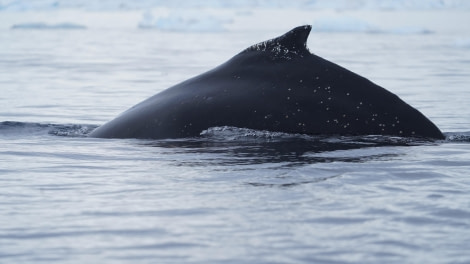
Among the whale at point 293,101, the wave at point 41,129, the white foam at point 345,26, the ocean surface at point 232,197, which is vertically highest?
the white foam at point 345,26

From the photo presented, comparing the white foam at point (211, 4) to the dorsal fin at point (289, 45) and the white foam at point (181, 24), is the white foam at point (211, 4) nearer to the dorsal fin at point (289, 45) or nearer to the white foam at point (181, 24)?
the white foam at point (181, 24)

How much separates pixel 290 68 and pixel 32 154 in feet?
8.26

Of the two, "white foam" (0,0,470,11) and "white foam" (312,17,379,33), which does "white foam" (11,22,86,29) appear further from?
"white foam" (312,17,379,33)

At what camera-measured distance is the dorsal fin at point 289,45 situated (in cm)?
820

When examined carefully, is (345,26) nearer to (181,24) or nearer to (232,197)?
(181,24)

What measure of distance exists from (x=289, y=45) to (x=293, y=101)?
0.53 meters

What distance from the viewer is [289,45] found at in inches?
326

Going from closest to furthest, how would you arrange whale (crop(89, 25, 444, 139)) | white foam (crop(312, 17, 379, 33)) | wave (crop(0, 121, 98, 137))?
whale (crop(89, 25, 444, 139))
wave (crop(0, 121, 98, 137))
white foam (crop(312, 17, 379, 33))

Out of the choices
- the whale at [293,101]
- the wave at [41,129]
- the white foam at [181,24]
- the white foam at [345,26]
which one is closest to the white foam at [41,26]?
the white foam at [181,24]

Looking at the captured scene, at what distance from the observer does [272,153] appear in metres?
7.81

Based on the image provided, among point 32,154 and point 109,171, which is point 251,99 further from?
point 32,154

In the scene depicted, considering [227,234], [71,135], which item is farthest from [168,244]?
[71,135]

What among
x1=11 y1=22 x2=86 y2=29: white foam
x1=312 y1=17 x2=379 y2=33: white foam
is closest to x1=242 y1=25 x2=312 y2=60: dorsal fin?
x1=312 y1=17 x2=379 y2=33: white foam

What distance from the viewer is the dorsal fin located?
8203 millimetres
